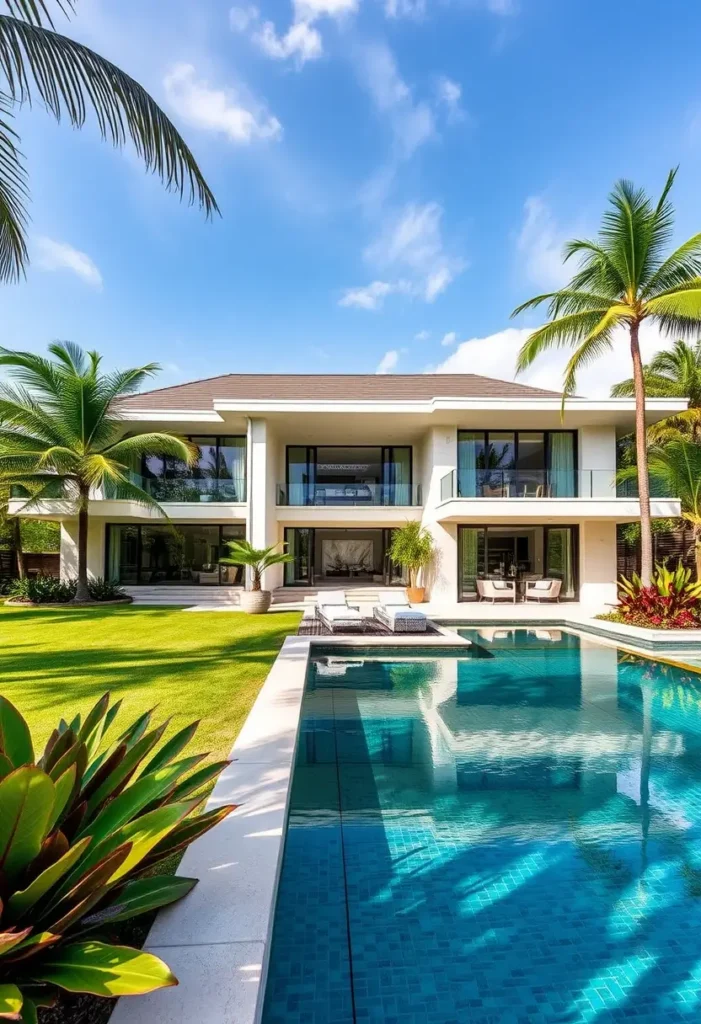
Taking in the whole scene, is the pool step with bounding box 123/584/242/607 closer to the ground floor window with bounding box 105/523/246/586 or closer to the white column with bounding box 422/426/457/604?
the ground floor window with bounding box 105/523/246/586

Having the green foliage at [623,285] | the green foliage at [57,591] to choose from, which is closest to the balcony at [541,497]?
the green foliage at [623,285]

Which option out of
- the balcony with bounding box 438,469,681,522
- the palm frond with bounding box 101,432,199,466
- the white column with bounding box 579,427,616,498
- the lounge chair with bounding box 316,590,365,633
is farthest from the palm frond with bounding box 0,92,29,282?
the white column with bounding box 579,427,616,498

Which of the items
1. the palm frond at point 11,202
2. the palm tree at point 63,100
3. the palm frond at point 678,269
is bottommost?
the palm frond at point 11,202

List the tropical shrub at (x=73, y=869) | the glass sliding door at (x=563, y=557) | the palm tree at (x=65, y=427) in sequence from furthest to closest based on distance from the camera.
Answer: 1. the glass sliding door at (x=563, y=557)
2. the palm tree at (x=65, y=427)
3. the tropical shrub at (x=73, y=869)

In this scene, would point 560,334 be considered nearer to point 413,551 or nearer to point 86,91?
point 413,551

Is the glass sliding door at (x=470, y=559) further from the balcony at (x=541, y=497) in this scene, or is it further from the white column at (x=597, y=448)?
the white column at (x=597, y=448)

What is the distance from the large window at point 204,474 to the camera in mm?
20922

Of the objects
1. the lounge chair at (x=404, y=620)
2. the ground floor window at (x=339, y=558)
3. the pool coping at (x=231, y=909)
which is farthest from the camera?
the ground floor window at (x=339, y=558)

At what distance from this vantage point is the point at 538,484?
18.6 metres

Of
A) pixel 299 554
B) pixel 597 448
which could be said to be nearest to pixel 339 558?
pixel 299 554

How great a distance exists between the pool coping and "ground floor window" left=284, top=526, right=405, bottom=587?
57.7 ft

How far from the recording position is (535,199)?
58.5 ft

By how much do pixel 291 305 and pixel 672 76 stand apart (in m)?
14.9

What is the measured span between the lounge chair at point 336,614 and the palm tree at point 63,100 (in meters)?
9.07
